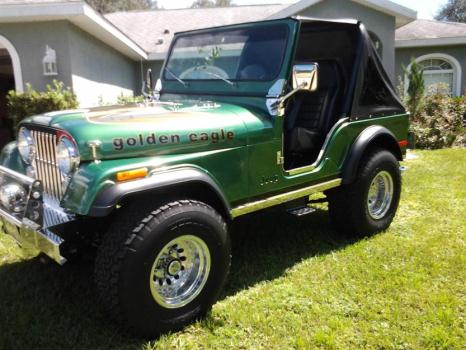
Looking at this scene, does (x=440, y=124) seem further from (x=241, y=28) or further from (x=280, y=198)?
(x=280, y=198)

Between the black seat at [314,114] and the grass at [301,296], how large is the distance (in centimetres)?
94

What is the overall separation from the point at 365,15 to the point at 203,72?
31.9 ft

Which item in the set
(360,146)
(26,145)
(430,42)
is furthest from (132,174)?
(430,42)

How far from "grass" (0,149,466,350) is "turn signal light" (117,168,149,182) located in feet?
3.32

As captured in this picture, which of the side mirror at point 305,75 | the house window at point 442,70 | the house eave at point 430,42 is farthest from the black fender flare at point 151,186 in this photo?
the house window at point 442,70

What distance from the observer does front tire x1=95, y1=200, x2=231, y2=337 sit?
2496 mm

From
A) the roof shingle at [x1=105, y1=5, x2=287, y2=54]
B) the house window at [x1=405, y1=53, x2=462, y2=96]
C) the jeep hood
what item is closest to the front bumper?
the jeep hood

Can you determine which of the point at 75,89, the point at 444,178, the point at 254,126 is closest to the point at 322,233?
the point at 254,126

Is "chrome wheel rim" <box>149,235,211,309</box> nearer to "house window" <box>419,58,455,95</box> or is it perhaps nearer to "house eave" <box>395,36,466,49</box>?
"house eave" <box>395,36,466,49</box>

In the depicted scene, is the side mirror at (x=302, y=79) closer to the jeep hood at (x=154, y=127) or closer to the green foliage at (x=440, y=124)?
the jeep hood at (x=154, y=127)

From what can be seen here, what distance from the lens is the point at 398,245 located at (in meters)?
4.13

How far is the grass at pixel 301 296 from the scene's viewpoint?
274 cm

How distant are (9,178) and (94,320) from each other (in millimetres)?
1093

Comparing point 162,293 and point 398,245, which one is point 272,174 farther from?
point 398,245
